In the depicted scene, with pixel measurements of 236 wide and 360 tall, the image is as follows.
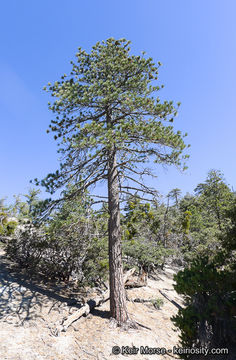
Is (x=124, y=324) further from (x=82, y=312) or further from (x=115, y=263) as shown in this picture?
(x=115, y=263)

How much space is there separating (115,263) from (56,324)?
2267 mm

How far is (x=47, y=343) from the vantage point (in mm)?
4602

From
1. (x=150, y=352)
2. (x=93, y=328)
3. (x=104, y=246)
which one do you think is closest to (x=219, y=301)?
(x=150, y=352)

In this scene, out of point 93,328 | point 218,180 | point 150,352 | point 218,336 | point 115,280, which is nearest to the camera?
point 218,336

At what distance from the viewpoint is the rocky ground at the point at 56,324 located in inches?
174

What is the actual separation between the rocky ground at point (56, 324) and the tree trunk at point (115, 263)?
44 cm

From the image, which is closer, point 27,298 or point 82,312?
point 82,312

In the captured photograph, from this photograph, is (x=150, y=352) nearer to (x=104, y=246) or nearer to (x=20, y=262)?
(x=104, y=246)

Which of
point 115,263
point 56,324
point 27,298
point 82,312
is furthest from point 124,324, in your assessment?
point 27,298

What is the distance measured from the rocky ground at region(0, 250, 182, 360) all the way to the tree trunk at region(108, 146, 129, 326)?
0.44 metres

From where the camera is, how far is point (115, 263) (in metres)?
6.28

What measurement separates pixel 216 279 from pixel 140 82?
6.42 meters

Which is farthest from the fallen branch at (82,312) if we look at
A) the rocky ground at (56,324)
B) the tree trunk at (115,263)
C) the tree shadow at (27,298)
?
the tree trunk at (115,263)

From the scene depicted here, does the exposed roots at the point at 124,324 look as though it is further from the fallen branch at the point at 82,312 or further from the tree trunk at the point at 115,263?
the fallen branch at the point at 82,312
